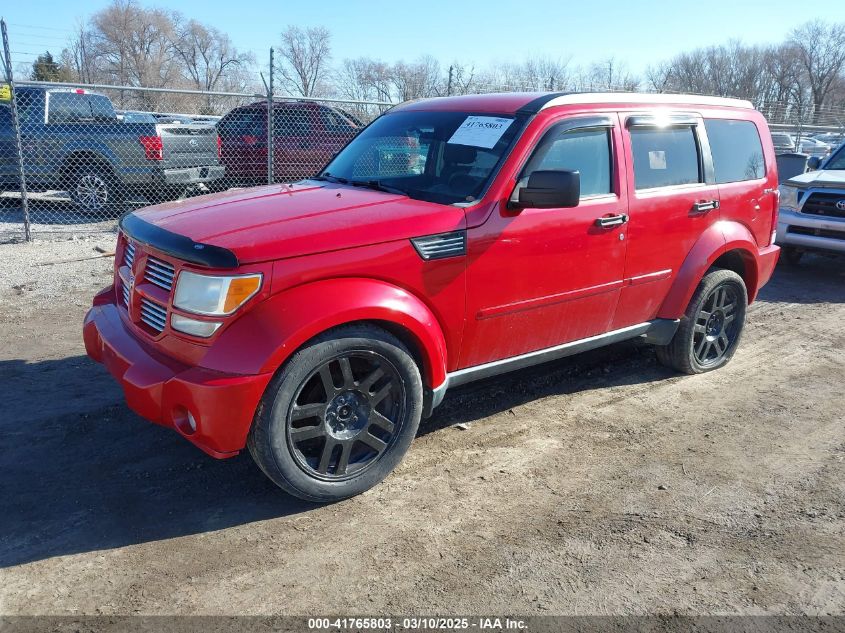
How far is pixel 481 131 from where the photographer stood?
13.6ft

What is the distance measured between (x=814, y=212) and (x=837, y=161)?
1.36 metres

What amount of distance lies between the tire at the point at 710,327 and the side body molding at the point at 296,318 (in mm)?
2614

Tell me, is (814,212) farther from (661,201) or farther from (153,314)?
(153,314)

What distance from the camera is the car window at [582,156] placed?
4.06 m

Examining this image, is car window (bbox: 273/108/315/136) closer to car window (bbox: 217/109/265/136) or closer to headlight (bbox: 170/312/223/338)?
car window (bbox: 217/109/265/136)

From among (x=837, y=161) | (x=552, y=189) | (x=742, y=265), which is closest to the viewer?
(x=552, y=189)

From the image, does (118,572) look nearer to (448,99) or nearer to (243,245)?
(243,245)

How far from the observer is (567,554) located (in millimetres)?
3143

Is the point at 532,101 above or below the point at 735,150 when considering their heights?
above

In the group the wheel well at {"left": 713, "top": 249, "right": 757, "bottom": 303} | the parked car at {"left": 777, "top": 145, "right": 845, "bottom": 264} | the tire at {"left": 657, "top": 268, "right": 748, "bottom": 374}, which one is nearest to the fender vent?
the tire at {"left": 657, "top": 268, "right": 748, "bottom": 374}

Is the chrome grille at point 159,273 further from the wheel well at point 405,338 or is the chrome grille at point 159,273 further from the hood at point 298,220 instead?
the wheel well at point 405,338

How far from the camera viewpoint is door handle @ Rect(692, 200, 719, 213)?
16.0ft

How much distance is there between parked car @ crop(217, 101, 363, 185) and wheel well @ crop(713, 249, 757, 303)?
7.48 metres

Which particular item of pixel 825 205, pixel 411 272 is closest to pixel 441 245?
pixel 411 272
